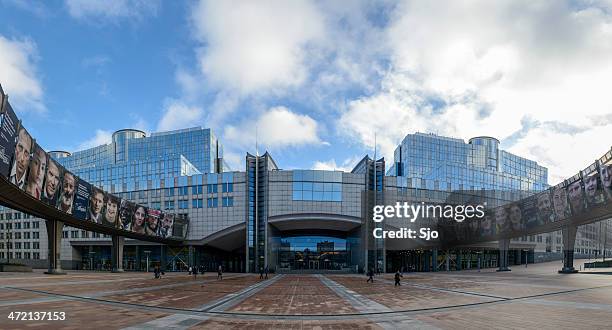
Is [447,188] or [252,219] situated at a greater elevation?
[447,188]

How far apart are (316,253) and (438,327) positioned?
7126cm

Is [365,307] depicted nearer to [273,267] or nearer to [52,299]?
[52,299]

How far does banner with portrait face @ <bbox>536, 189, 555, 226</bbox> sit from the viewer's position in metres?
52.7

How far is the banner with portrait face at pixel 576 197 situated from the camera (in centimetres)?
4440

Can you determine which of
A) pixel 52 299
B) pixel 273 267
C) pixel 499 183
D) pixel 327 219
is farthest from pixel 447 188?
pixel 52 299

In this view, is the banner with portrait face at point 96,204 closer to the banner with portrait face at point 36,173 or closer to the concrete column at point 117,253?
the concrete column at point 117,253

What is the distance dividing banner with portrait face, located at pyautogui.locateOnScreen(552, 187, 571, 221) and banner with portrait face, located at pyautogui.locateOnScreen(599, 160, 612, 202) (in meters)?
9.75

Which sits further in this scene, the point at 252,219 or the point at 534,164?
the point at 534,164

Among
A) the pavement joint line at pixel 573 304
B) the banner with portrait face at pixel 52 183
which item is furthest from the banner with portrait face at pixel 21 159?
the pavement joint line at pixel 573 304

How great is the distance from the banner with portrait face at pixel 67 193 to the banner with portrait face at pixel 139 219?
1596cm

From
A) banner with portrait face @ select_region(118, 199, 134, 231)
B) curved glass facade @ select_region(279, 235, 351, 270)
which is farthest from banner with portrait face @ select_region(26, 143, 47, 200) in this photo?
curved glass facade @ select_region(279, 235, 351, 270)

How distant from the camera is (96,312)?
17.0m

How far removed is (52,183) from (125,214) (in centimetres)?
1927

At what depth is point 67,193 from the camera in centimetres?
4316
